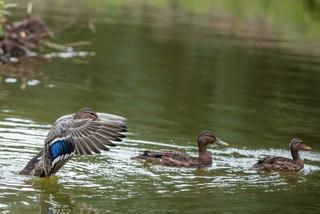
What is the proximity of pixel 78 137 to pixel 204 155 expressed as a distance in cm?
333

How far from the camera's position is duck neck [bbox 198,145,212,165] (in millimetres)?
15383

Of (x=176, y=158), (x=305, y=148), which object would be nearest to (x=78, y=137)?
(x=176, y=158)

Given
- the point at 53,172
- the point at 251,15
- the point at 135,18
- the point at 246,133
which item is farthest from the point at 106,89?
the point at 251,15

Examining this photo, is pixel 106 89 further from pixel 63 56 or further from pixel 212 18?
pixel 212 18

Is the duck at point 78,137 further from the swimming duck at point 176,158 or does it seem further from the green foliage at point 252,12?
the green foliage at point 252,12

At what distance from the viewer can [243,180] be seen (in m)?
14.3

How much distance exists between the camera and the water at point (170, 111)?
12773 millimetres

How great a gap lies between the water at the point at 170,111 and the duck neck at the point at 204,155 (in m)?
0.22

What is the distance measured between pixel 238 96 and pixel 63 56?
25.0ft

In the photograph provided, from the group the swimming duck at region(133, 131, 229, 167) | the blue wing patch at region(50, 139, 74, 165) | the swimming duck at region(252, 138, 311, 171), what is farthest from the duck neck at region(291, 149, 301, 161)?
the blue wing patch at region(50, 139, 74, 165)

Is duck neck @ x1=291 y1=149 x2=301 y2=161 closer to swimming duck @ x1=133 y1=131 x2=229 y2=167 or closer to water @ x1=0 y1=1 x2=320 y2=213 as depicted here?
water @ x1=0 y1=1 x2=320 y2=213

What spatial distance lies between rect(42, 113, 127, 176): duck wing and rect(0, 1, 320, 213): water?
421mm

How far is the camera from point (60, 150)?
13.0 metres

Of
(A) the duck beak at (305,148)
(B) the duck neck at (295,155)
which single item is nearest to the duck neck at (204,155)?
(B) the duck neck at (295,155)
